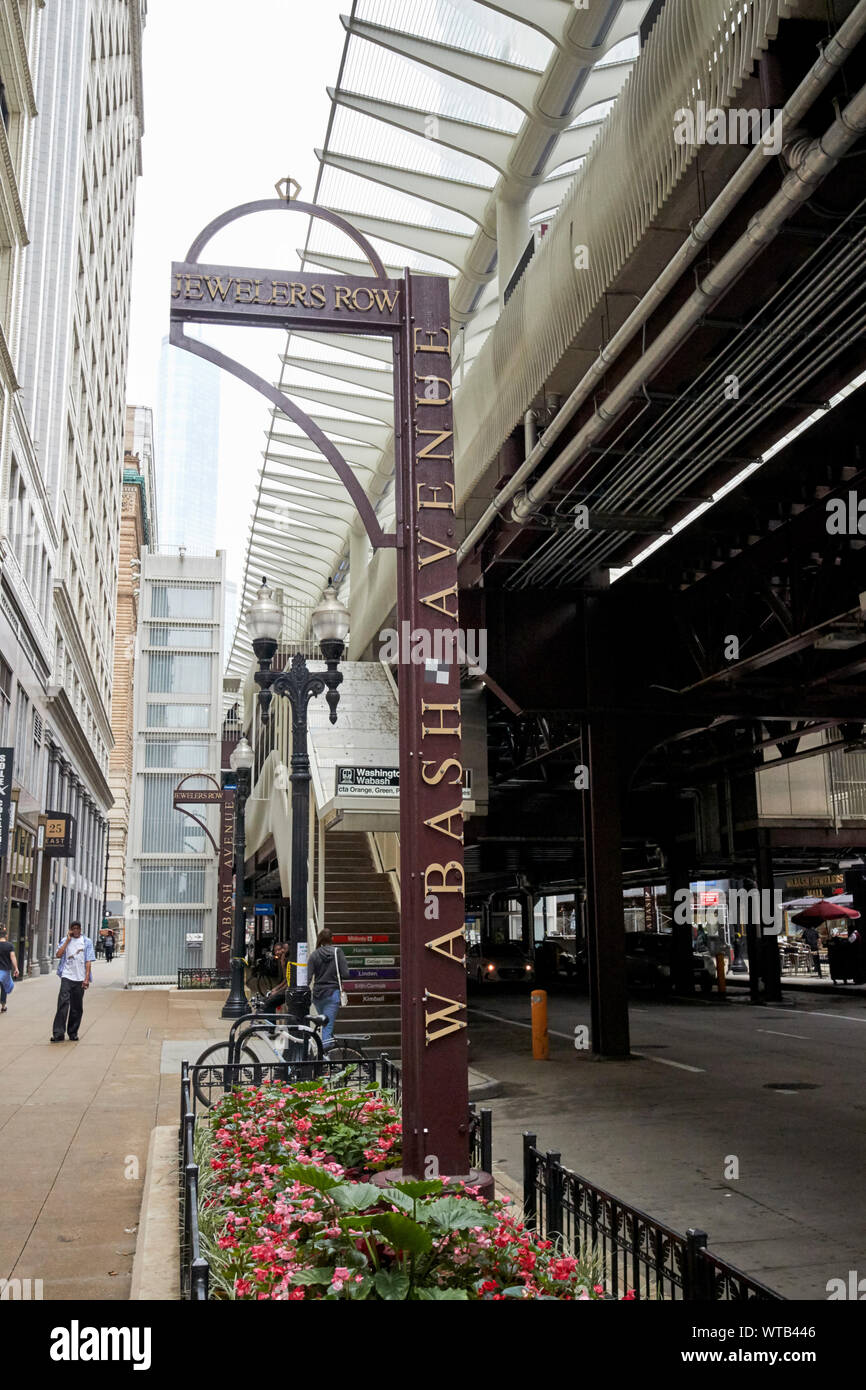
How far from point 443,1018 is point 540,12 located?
404 inches

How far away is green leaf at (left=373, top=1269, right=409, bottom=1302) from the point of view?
4.46m

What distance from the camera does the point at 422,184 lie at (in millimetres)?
16266

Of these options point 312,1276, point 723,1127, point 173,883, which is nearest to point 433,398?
point 312,1276

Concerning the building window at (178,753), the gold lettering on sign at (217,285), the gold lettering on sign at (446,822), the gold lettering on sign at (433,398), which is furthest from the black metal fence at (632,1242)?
the building window at (178,753)

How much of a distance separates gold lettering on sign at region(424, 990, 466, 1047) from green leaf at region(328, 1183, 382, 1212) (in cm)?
158

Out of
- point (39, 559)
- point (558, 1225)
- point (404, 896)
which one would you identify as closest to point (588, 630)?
point (404, 896)

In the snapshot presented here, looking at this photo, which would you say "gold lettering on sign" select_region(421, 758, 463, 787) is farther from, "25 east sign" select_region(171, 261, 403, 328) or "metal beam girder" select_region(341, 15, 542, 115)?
"metal beam girder" select_region(341, 15, 542, 115)

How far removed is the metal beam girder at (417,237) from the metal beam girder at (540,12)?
20.6 ft

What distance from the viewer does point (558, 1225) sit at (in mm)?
5863

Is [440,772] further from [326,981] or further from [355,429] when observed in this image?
[355,429]

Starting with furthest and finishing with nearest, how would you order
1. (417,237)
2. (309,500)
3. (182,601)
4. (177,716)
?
(182,601) → (177,716) → (309,500) → (417,237)

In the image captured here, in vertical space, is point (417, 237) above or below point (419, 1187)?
above

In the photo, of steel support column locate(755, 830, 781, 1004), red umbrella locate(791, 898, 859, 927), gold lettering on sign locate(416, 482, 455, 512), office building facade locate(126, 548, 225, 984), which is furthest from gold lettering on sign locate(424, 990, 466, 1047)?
office building facade locate(126, 548, 225, 984)
